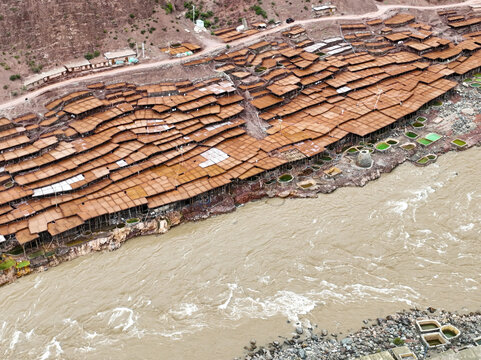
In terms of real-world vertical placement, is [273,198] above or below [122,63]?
below

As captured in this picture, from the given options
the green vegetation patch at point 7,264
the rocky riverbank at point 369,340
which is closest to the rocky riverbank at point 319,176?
the green vegetation patch at point 7,264

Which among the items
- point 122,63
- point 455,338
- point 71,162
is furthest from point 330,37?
point 455,338

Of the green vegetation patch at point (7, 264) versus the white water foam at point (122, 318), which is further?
the green vegetation patch at point (7, 264)

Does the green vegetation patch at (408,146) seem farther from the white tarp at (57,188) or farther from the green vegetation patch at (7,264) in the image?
the green vegetation patch at (7,264)

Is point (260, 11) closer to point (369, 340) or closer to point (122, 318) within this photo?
point (122, 318)

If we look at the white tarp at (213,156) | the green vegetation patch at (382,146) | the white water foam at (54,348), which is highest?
the white tarp at (213,156)

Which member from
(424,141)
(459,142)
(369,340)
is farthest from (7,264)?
(459,142)

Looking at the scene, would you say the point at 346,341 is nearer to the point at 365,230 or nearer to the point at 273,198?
the point at 365,230
